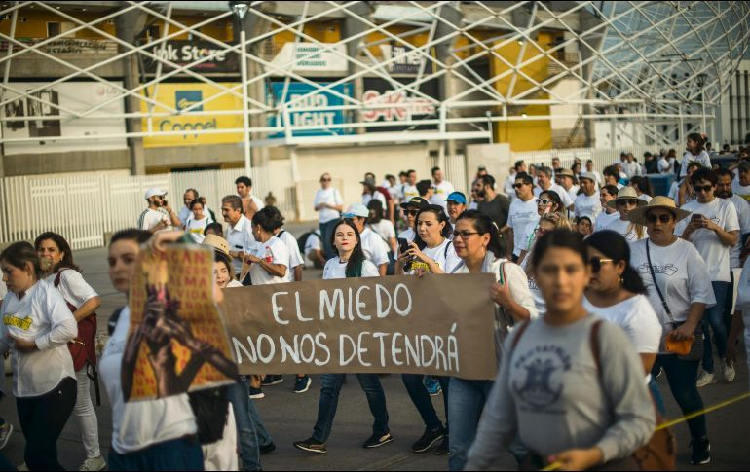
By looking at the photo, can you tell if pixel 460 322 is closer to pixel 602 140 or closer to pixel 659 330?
pixel 659 330

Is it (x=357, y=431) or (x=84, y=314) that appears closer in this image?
(x=84, y=314)

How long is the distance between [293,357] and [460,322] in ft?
4.41

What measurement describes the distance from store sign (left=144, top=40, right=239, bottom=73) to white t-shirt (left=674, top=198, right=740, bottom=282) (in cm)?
2573

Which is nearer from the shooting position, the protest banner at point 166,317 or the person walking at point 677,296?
the protest banner at point 166,317

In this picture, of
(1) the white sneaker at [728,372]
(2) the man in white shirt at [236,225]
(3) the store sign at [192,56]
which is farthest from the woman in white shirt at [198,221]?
(3) the store sign at [192,56]

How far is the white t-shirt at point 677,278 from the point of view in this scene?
6184 millimetres

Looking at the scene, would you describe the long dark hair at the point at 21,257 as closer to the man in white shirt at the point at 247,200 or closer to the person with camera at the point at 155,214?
the person with camera at the point at 155,214

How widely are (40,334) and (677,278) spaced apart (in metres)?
4.09

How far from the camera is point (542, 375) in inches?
137

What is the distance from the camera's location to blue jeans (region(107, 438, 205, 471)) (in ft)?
13.3

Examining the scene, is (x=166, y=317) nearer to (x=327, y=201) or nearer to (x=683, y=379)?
(x=683, y=379)

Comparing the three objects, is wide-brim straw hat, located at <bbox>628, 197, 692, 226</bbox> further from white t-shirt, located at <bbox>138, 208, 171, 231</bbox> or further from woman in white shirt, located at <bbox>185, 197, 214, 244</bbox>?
white t-shirt, located at <bbox>138, 208, 171, 231</bbox>

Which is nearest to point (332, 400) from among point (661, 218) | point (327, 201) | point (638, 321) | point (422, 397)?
point (422, 397)

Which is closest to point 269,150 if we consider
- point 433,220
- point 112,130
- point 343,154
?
point 343,154
